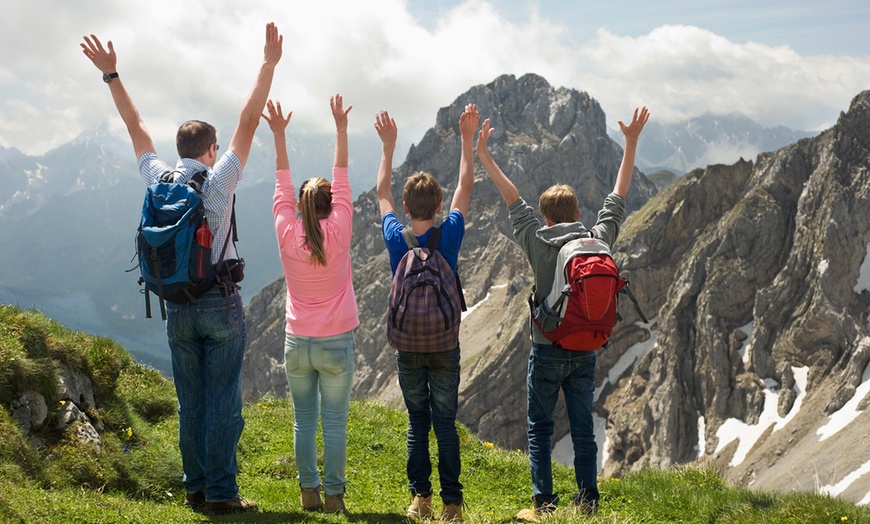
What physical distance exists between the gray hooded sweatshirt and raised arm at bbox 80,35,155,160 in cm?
452

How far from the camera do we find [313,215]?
7723 mm

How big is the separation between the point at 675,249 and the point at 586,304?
13375 cm

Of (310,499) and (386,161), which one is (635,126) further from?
(310,499)

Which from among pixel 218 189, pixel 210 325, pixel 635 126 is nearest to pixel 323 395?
pixel 210 325

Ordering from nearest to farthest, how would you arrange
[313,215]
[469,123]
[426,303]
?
[426,303], [313,215], [469,123]

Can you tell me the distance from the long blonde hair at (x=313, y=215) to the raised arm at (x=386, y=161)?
942 mm

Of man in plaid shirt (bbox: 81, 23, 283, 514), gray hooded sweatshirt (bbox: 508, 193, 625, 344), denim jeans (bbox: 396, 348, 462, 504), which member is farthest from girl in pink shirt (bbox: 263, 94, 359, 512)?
gray hooded sweatshirt (bbox: 508, 193, 625, 344)

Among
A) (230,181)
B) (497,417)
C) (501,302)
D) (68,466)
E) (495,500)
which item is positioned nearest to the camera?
(230,181)

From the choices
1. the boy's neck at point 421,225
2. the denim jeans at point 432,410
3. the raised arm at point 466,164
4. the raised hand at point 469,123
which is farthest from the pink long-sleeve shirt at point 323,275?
the raised hand at point 469,123

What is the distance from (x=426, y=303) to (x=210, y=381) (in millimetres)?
2614

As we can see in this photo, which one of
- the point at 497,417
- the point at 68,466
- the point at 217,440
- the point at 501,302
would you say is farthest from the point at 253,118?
the point at 501,302

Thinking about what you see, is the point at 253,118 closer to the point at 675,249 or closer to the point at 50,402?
the point at 50,402

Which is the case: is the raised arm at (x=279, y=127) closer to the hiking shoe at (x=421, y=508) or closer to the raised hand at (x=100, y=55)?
the raised hand at (x=100, y=55)

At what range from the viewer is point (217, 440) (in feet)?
25.3
